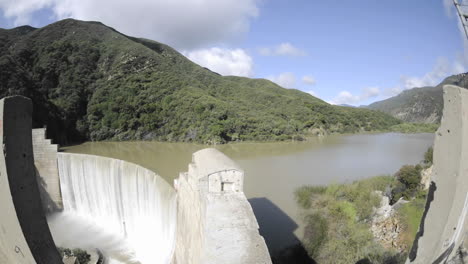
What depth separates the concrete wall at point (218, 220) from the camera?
317cm

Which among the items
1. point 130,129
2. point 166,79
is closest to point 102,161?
point 130,129

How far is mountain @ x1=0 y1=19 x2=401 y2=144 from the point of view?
29656mm

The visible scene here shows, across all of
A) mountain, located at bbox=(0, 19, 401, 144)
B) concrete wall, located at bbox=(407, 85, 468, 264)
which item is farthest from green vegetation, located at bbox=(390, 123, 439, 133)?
concrete wall, located at bbox=(407, 85, 468, 264)

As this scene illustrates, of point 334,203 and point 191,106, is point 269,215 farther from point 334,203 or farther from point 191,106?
point 191,106

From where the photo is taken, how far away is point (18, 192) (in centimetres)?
209

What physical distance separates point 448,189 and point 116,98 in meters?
36.5

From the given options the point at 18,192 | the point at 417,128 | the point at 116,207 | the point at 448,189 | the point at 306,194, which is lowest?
the point at 116,207

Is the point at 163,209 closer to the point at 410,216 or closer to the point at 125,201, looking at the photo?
the point at 125,201

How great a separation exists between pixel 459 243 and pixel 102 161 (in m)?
11.1

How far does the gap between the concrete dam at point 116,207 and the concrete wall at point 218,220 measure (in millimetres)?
13

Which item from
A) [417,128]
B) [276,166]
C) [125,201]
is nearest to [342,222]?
[125,201]

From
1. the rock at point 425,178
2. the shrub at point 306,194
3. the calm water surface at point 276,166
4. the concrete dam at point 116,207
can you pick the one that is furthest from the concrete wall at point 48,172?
the rock at point 425,178

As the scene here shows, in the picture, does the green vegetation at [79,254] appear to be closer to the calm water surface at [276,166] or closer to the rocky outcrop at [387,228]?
the calm water surface at [276,166]

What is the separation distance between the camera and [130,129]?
105 feet
